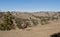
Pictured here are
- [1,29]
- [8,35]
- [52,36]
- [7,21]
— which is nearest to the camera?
[52,36]

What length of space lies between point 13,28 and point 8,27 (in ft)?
2.52

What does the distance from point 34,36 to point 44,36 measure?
101 centimetres

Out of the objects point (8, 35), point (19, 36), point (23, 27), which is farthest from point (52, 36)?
point (23, 27)

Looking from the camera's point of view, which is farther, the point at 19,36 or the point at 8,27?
the point at 8,27

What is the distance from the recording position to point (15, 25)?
2661 centimetres

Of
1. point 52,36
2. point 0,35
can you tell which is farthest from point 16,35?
point 52,36

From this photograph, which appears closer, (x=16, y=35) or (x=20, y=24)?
(x=16, y=35)

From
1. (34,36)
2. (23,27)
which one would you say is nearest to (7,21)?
(23,27)

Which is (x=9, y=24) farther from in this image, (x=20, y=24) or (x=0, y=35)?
(x=0, y=35)

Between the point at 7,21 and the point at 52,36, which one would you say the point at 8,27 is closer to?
the point at 7,21

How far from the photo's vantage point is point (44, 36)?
1939cm

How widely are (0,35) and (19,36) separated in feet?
7.26

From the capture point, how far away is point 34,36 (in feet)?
63.6

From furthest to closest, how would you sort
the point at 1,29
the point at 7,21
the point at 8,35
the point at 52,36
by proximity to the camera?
1. the point at 7,21
2. the point at 1,29
3. the point at 8,35
4. the point at 52,36
